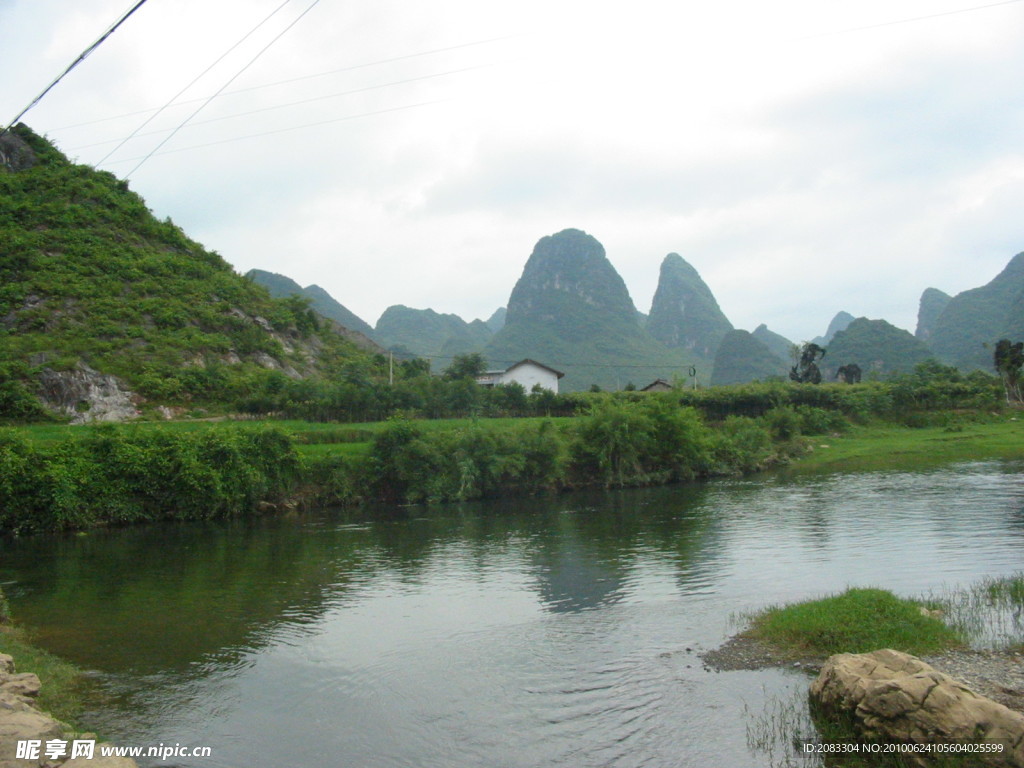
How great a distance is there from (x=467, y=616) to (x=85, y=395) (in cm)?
4092

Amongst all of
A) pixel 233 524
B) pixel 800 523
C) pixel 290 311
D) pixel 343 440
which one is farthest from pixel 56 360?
pixel 800 523

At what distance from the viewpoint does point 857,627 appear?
1156cm

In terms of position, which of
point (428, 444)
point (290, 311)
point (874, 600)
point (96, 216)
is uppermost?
point (96, 216)

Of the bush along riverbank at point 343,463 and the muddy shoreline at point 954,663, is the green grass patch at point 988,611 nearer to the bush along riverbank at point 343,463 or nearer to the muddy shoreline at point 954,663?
the muddy shoreline at point 954,663

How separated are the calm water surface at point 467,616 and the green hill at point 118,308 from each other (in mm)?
22289

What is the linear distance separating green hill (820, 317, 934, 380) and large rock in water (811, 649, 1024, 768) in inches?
4551

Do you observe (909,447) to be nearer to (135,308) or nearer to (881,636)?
(881,636)

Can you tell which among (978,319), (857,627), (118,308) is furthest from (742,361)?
(857,627)

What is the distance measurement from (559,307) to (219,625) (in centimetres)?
16466

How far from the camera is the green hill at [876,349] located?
116812 millimetres

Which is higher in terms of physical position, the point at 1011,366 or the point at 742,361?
the point at 742,361

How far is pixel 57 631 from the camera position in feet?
49.8

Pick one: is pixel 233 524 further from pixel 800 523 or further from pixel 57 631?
pixel 800 523

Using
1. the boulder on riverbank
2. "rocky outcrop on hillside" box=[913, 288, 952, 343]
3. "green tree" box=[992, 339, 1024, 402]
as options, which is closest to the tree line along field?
"green tree" box=[992, 339, 1024, 402]
